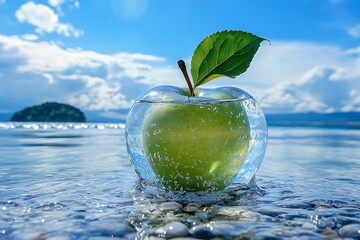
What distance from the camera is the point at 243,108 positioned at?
2828 millimetres

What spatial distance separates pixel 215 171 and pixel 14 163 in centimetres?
308

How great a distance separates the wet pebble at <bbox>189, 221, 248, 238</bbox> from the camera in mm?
1733

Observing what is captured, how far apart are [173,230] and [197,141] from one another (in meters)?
0.91

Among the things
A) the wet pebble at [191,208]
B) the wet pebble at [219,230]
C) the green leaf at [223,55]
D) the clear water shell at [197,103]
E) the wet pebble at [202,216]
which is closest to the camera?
the wet pebble at [219,230]

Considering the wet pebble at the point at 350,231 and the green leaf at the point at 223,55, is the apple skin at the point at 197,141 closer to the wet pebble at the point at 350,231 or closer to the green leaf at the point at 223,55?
the green leaf at the point at 223,55

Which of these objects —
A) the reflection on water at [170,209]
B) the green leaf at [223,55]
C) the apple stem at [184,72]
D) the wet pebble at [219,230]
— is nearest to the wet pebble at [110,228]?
the reflection on water at [170,209]

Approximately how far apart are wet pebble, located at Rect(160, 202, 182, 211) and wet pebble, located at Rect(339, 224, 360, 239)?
84 centimetres

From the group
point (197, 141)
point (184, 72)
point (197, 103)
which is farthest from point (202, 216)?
point (184, 72)

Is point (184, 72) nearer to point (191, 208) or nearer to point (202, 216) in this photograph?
point (191, 208)

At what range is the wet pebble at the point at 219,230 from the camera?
1.73m

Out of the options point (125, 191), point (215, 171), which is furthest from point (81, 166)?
point (215, 171)

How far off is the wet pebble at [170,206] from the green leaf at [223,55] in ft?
3.14

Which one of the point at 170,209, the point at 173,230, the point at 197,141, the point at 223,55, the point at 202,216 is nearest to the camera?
the point at 173,230

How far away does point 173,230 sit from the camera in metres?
1.78
